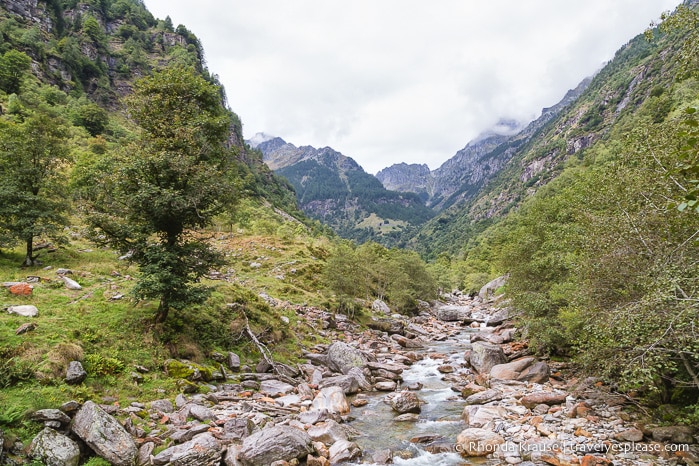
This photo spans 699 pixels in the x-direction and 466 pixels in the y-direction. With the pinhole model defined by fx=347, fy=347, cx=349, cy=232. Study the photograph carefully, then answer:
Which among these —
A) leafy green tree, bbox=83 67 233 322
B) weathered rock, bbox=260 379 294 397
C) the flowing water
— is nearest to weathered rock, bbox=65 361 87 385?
leafy green tree, bbox=83 67 233 322

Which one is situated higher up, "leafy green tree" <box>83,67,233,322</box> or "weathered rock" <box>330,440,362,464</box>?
"leafy green tree" <box>83,67,233,322</box>

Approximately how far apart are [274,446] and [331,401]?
606cm

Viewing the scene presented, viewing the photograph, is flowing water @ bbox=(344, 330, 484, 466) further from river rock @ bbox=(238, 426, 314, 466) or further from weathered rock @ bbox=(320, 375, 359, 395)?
river rock @ bbox=(238, 426, 314, 466)

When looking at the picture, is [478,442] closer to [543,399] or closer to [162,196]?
[543,399]

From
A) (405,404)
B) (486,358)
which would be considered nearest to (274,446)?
(405,404)

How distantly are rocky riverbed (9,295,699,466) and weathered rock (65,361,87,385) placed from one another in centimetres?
162

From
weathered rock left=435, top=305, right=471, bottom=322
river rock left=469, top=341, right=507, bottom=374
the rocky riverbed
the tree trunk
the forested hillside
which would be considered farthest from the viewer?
weathered rock left=435, top=305, right=471, bottom=322

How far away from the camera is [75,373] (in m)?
12.0

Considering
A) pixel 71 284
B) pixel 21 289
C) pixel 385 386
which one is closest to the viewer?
pixel 21 289

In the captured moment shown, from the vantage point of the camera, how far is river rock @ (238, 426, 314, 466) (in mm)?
10883

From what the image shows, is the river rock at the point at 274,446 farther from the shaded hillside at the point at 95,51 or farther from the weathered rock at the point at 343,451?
the shaded hillside at the point at 95,51

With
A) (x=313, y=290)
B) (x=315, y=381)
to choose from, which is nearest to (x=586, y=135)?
(x=313, y=290)

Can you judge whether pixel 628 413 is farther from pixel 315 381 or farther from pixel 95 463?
pixel 95 463

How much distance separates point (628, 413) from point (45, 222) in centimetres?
3169
